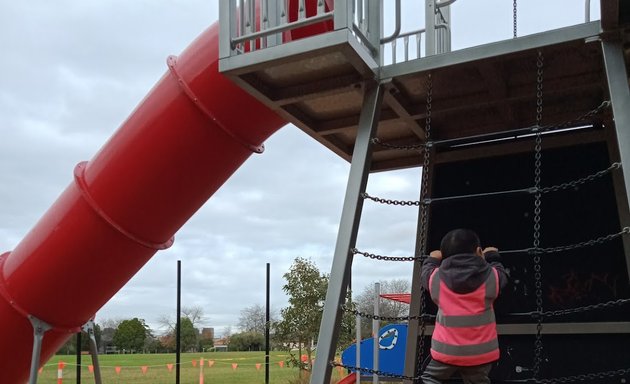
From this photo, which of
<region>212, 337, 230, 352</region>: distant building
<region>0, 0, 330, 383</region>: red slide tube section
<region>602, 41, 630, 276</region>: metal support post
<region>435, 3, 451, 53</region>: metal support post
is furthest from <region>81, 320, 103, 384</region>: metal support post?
<region>212, 337, 230, 352</region>: distant building

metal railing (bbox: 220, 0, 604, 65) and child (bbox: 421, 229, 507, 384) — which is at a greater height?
metal railing (bbox: 220, 0, 604, 65)

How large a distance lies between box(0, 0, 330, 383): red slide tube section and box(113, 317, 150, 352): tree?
38.5 metres

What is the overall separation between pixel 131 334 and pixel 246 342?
7.48 meters

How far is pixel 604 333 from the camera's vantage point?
495 cm

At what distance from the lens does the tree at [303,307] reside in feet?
54.7

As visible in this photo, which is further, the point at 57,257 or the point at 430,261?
the point at 57,257

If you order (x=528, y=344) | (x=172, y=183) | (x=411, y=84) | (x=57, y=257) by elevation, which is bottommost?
(x=528, y=344)

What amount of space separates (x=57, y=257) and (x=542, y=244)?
3.98m

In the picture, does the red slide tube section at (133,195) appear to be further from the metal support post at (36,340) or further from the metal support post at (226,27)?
the metal support post at (226,27)

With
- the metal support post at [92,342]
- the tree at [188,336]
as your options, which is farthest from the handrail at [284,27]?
the tree at [188,336]

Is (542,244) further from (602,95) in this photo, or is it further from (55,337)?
(55,337)

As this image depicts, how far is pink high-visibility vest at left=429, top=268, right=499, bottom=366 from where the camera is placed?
3.57 m

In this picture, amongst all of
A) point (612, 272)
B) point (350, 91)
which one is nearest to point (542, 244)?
point (612, 272)

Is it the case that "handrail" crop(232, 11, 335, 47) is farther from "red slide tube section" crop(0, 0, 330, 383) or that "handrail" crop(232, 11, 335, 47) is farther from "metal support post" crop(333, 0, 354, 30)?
"red slide tube section" crop(0, 0, 330, 383)
